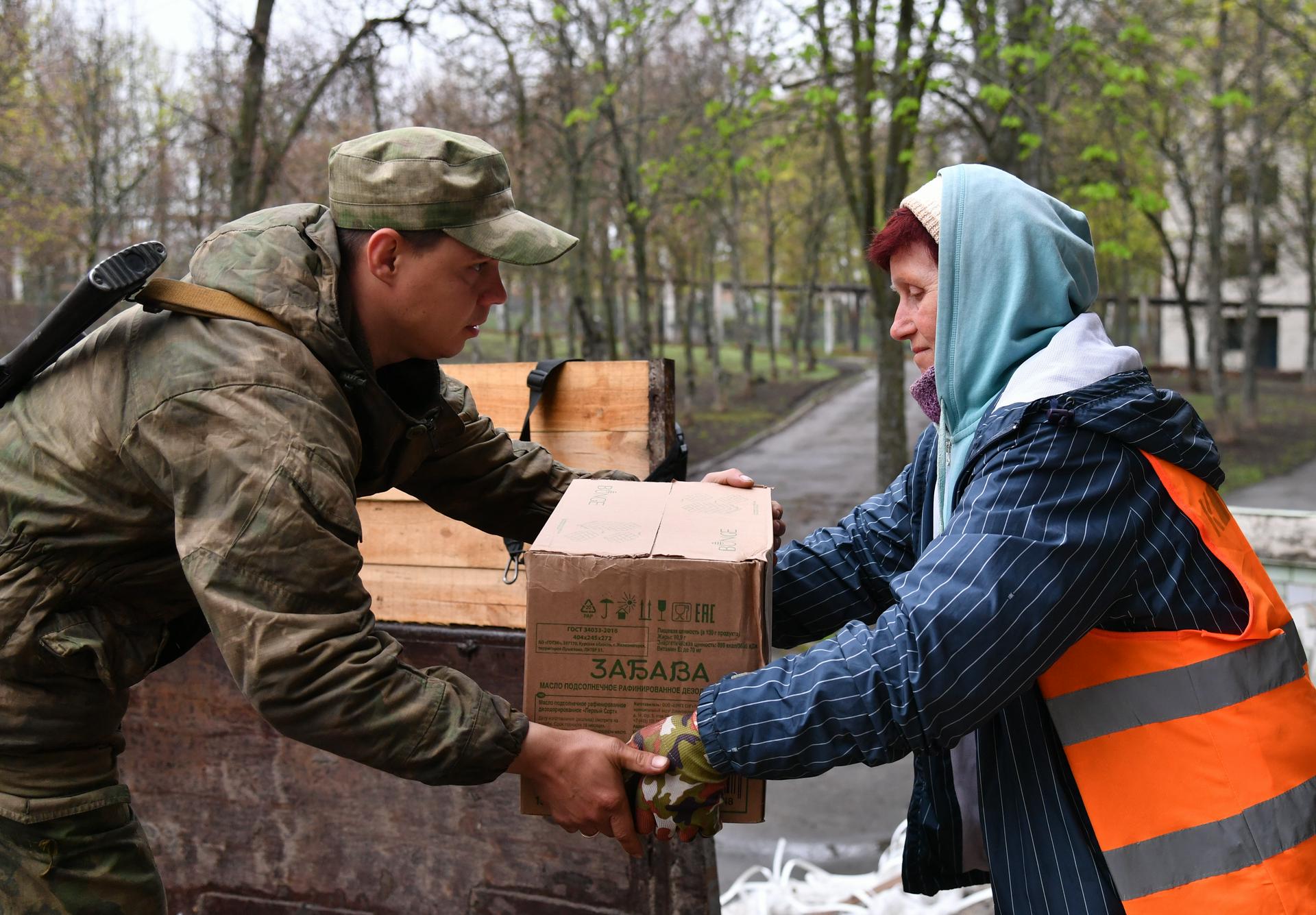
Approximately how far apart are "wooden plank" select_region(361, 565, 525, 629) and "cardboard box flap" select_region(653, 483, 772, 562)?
1.14 meters

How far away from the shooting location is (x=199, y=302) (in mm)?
2031

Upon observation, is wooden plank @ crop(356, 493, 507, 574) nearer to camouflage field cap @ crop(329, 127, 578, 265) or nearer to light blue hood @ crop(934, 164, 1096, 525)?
camouflage field cap @ crop(329, 127, 578, 265)

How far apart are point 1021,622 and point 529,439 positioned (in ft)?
6.17

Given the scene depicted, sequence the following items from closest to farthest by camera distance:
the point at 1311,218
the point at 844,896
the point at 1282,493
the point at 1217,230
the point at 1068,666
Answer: the point at 1068,666 → the point at 844,896 → the point at 1282,493 → the point at 1217,230 → the point at 1311,218

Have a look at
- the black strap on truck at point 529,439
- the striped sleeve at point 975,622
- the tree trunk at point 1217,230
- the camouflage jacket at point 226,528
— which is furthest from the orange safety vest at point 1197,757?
the tree trunk at point 1217,230

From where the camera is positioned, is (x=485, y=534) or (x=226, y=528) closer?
(x=226, y=528)

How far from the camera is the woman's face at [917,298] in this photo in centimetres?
226

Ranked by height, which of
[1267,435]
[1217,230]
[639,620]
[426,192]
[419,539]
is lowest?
[1267,435]

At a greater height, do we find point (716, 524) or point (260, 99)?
point (260, 99)

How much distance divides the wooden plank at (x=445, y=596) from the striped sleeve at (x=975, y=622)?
5.31 ft

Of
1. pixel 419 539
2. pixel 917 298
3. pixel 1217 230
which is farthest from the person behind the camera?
pixel 1217 230

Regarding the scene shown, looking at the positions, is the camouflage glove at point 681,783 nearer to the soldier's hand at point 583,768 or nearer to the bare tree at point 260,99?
the soldier's hand at point 583,768

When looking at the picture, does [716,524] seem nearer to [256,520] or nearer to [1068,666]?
[1068,666]

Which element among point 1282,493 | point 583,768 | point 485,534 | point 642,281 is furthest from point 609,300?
point 583,768
